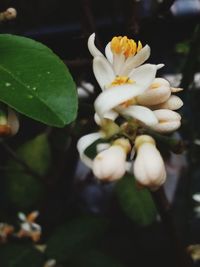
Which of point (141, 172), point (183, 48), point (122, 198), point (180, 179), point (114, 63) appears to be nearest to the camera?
point (141, 172)

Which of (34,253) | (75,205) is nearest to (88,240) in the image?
(34,253)

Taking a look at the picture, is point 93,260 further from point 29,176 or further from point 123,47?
point 123,47

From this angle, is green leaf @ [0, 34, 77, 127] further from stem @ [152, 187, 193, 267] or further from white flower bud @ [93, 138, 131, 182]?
stem @ [152, 187, 193, 267]

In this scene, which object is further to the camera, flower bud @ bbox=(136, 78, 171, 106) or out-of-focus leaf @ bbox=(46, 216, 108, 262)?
out-of-focus leaf @ bbox=(46, 216, 108, 262)

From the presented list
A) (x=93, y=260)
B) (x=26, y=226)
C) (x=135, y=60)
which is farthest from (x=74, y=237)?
(x=135, y=60)

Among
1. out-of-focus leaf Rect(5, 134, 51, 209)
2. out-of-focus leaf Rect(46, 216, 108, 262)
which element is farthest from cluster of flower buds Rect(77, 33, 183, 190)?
out-of-focus leaf Rect(5, 134, 51, 209)

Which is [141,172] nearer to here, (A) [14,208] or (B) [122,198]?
(B) [122,198]
